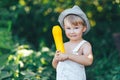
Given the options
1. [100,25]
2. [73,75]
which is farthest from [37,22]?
[73,75]

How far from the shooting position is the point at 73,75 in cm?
489

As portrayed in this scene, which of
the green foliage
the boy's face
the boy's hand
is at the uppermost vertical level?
the boy's face

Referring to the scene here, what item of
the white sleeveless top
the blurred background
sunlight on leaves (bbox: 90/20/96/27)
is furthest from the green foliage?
sunlight on leaves (bbox: 90/20/96/27)

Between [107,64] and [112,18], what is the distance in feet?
5.37

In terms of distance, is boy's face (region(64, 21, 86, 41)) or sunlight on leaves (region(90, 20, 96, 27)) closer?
boy's face (region(64, 21, 86, 41))

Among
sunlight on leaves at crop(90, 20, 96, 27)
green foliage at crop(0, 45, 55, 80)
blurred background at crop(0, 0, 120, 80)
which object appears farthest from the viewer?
sunlight on leaves at crop(90, 20, 96, 27)

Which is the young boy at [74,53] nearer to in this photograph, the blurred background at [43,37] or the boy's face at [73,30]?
the boy's face at [73,30]

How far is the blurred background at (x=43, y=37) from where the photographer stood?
624 cm

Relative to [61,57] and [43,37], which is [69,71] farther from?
[43,37]

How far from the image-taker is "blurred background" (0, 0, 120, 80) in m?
6.24

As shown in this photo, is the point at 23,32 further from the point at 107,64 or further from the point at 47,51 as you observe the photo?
the point at 107,64

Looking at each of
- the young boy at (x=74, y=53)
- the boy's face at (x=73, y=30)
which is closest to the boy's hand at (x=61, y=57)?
the young boy at (x=74, y=53)

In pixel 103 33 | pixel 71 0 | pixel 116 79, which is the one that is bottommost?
pixel 116 79

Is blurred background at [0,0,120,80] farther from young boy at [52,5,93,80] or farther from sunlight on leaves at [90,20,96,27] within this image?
young boy at [52,5,93,80]
